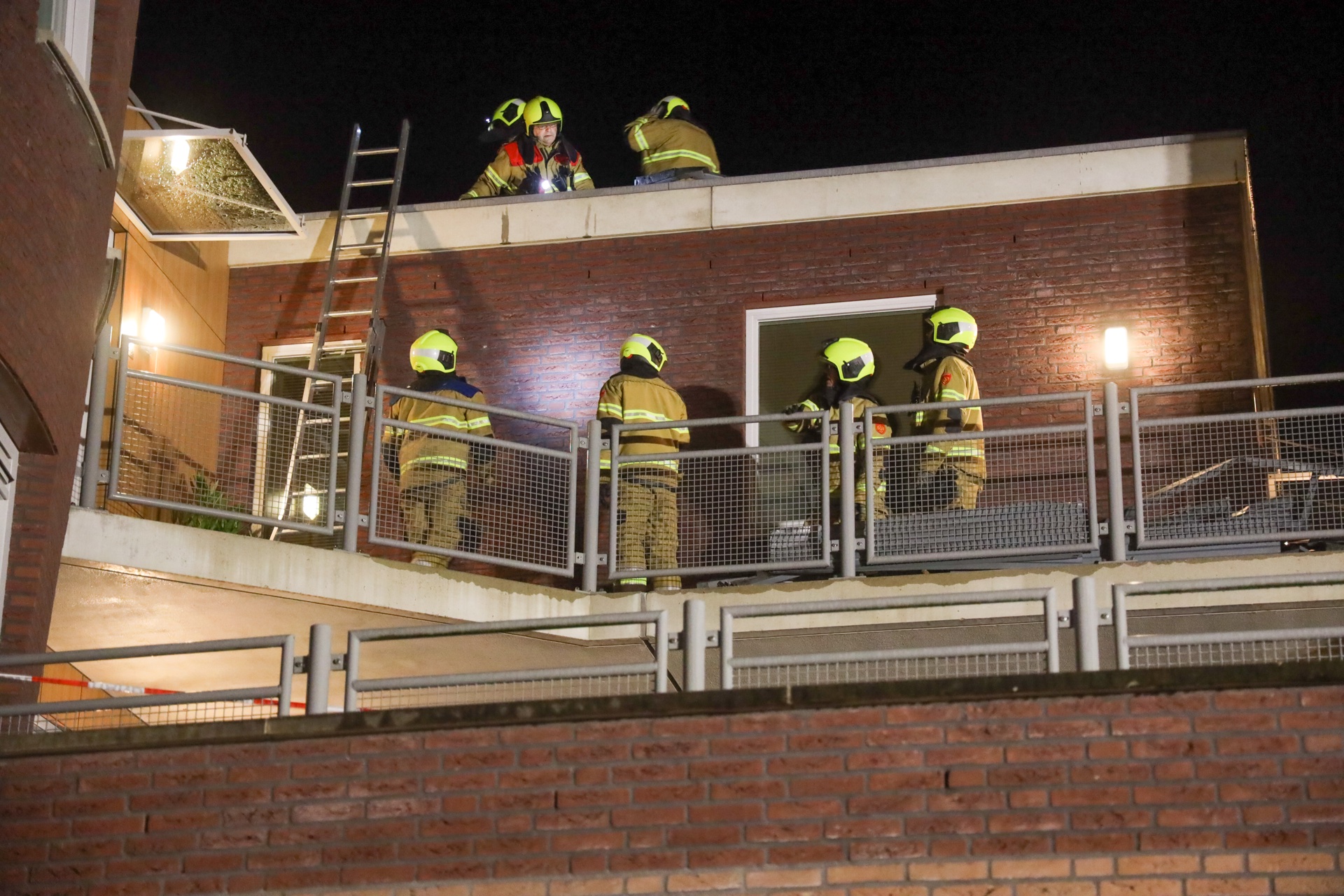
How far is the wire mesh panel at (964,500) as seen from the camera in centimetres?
1307

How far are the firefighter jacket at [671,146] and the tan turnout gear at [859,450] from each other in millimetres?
3759

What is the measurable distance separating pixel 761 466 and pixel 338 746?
166 inches

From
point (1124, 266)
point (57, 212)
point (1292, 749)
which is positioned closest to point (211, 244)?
point (57, 212)

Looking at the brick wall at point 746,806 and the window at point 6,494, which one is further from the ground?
the window at point 6,494

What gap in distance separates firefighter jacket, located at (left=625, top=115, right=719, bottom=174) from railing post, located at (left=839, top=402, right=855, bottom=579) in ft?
16.3

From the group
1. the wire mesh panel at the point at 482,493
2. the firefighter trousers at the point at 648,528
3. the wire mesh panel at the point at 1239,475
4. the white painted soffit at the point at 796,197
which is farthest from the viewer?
the white painted soffit at the point at 796,197

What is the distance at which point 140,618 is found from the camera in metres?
13.6

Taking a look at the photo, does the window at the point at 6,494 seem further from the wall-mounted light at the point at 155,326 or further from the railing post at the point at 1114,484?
the railing post at the point at 1114,484

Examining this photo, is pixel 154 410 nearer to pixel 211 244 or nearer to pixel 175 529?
pixel 175 529

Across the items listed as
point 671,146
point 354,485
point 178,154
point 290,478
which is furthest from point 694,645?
point 671,146

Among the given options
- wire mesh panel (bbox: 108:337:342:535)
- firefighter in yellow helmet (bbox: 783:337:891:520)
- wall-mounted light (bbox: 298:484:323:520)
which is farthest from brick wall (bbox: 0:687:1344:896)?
firefighter in yellow helmet (bbox: 783:337:891:520)

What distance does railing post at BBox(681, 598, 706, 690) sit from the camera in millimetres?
10648

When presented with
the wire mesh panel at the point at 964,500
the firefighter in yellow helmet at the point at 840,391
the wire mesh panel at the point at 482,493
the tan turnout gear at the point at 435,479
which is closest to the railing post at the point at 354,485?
the wire mesh panel at the point at 482,493

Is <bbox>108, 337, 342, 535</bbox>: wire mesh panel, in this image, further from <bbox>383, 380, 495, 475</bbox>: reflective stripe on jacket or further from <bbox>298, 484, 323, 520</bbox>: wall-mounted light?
<bbox>383, 380, 495, 475</bbox>: reflective stripe on jacket
